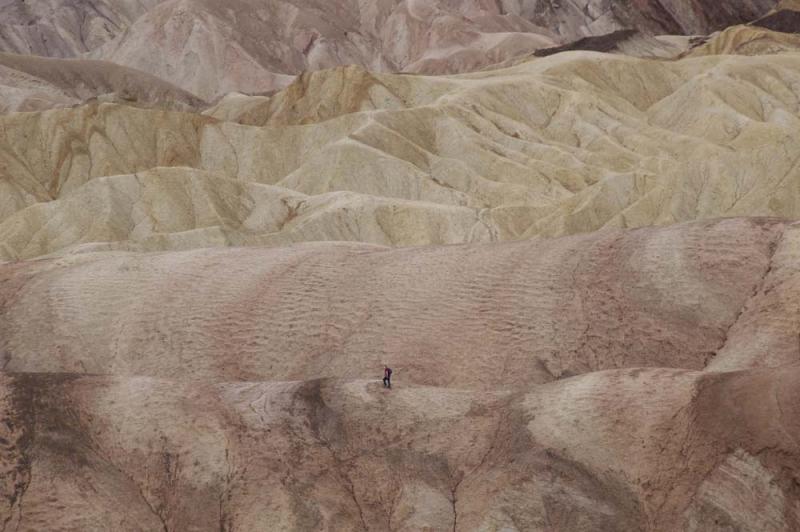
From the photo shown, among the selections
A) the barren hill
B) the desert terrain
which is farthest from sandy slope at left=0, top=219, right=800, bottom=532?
the barren hill

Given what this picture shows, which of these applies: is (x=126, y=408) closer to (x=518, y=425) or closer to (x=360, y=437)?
(x=360, y=437)

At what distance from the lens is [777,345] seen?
24422 mm

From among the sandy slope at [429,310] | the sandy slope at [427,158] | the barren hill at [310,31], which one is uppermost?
the sandy slope at [429,310]

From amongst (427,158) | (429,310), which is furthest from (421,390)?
(427,158)

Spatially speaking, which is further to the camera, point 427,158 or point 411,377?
point 427,158

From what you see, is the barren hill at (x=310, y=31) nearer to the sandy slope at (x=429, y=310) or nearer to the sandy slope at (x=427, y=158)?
the sandy slope at (x=427, y=158)

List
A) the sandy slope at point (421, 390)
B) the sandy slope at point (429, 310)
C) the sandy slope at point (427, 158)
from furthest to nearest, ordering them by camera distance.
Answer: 1. the sandy slope at point (427, 158)
2. the sandy slope at point (429, 310)
3. the sandy slope at point (421, 390)

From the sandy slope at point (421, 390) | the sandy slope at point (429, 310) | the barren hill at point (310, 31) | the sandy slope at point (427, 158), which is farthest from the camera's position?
the barren hill at point (310, 31)

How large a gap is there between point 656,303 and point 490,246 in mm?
7000

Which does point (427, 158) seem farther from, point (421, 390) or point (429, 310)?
point (421, 390)

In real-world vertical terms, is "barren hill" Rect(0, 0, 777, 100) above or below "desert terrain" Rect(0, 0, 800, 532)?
below

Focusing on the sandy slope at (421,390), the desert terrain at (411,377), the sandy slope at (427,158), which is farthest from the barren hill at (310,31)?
the sandy slope at (421,390)

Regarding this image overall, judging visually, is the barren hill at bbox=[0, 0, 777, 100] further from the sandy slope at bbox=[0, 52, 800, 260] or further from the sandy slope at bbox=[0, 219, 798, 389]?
the sandy slope at bbox=[0, 219, 798, 389]

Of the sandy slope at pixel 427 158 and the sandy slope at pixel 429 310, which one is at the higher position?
the sandy slope at pixel 429 310
